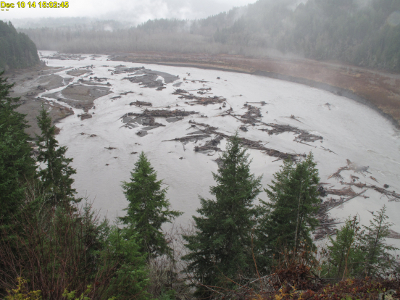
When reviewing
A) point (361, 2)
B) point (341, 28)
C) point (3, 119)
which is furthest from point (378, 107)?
point (361, 2)

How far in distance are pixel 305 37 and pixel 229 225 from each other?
106821 mm

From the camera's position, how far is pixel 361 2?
95.9m

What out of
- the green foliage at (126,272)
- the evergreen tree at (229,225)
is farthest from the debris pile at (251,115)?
the green foliage at (126,272)

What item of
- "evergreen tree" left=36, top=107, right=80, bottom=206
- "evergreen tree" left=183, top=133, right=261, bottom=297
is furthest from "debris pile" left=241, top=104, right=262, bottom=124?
"evergreen tree" left=36, top=107, right=80, bottom=206

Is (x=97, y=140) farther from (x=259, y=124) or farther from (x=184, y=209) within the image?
(x=259, y=124)

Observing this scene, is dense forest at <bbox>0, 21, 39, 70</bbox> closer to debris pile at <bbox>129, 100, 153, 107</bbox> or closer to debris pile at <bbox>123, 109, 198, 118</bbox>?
debris pile at <bbox>129, 100, 153, 107</bbox>

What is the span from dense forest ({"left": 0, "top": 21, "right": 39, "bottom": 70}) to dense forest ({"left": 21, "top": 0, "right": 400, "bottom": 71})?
45032 mm

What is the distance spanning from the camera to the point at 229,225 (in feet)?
27.5

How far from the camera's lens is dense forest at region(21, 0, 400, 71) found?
230 ft

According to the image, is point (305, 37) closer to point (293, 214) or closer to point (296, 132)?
point (296, 132)

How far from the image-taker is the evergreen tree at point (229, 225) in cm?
812

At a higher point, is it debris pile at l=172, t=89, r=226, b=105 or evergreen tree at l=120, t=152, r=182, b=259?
debris pile at l=172, t=89, r=226, b=105

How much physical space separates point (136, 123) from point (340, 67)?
64.8 metres

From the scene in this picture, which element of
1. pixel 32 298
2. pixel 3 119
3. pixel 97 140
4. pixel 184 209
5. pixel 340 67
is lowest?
pixel 184 209
